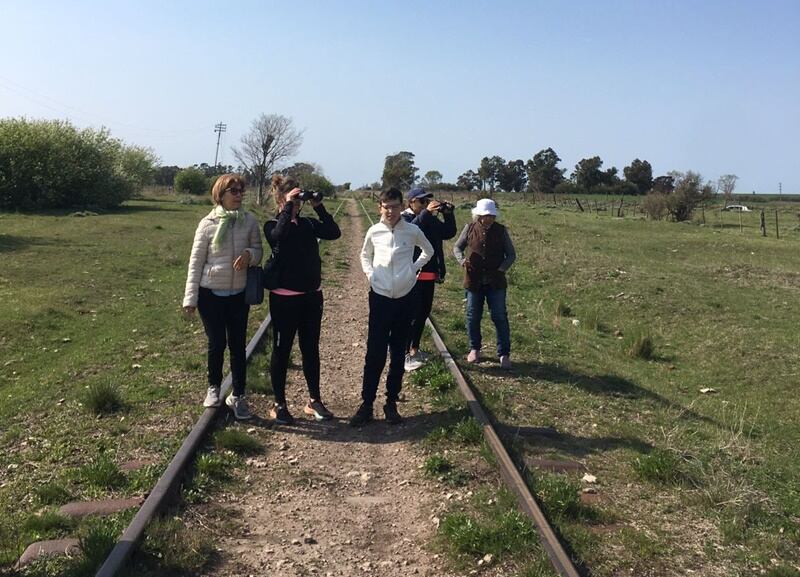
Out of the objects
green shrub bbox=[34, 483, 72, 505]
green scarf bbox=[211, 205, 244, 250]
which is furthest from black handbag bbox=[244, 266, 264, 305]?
green shrub bbox=[34, 483, 72, 505]

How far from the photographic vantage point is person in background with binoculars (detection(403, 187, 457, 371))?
8.24m

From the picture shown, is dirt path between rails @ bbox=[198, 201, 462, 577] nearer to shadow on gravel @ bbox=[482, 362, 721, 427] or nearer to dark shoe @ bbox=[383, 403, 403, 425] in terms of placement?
dark shoe @ bbox=[383, 403, 403, 425]

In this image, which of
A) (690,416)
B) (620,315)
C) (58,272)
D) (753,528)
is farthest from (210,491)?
(58,272)

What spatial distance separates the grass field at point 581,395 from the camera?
4.80 metres

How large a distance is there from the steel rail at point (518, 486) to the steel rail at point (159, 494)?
2.19 metres

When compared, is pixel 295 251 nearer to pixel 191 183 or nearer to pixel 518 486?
pixel 518 486

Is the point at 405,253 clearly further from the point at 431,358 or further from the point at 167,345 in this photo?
the point at 167,345

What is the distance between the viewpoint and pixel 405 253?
6707 millimetres

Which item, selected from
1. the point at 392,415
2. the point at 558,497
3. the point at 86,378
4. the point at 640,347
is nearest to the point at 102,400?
the point at 86,378

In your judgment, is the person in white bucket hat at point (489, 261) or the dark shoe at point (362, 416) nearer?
the dark shoe at point (362, 416)

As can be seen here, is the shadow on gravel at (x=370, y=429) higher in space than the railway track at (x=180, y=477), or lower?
lower

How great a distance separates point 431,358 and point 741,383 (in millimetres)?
3976

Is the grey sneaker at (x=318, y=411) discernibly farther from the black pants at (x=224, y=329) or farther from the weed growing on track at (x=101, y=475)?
the weed growing on track at (x=101, y=475)

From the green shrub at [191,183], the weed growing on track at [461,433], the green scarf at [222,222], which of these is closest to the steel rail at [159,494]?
the green scarf at [222,222]
